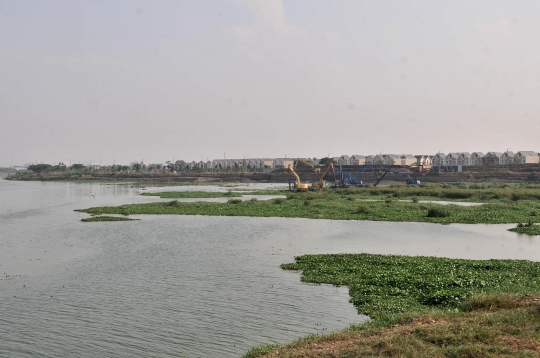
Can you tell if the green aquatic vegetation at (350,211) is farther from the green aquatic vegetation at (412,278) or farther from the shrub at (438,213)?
the green aquatic vegetation at (412,278)

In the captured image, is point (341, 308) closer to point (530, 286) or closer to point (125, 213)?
point (530, 286)

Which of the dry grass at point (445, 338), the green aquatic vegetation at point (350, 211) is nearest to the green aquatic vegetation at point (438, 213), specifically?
the green aquatic vegetation at point (350, 211)

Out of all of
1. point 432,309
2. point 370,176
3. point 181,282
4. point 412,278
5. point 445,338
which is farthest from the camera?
point 370,176

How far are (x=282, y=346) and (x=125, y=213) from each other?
142ft

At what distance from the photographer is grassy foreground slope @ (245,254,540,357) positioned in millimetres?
12086

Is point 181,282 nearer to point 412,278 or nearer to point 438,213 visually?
point 412,278

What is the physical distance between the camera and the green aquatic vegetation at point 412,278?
17.7 metres

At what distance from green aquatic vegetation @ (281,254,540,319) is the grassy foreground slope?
0.04m

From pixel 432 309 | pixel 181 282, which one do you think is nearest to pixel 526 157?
pixel 181 282

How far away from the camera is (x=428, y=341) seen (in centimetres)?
1249

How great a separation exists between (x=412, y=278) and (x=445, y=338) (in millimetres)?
8668

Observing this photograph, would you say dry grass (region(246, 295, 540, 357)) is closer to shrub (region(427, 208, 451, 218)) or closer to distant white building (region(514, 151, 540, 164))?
shrub (region(427, 208, 451, 218))

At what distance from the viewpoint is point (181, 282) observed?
75.2 ft

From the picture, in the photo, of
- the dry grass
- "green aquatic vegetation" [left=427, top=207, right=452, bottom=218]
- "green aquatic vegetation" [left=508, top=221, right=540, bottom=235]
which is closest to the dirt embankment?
"green aquatic vegetation" [left=427, top=207, right=452, bottom=218]
